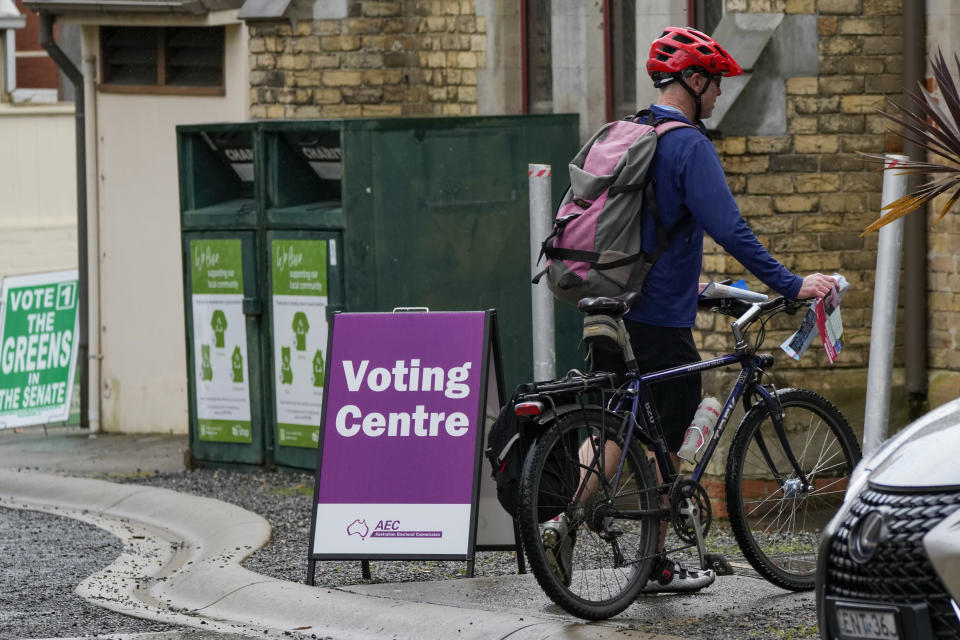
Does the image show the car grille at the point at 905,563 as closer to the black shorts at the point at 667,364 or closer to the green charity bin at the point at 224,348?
the black shorts at the point at 667,364

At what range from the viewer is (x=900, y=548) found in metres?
4.27

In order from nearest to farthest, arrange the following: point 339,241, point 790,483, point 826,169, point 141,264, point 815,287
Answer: point 815,287, point 790,483, point 826,169, point 339,241, point 141,264

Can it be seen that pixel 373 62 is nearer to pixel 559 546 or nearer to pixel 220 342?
pixel 220 342

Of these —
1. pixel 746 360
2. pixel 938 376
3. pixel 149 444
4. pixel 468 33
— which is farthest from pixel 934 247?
pixel 149 444

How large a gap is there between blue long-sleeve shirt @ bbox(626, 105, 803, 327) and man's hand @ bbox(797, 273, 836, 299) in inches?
1.0

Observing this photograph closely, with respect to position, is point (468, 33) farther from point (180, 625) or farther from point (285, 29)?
point (180, 625)

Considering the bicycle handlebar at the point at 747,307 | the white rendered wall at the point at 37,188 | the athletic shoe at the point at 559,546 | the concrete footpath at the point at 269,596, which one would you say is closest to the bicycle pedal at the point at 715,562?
the concrete footpath at the point at 269,596

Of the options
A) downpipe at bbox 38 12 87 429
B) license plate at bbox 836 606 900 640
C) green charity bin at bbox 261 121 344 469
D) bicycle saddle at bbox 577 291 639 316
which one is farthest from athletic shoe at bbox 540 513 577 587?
downpipe at bbox 38 12 87 429

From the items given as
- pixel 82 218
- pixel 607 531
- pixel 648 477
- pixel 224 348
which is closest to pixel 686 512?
pixel 648 477

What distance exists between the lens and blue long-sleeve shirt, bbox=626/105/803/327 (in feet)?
19.9

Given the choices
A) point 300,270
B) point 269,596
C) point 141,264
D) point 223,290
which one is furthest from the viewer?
point 141,264

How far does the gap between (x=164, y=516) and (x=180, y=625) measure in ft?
9.38

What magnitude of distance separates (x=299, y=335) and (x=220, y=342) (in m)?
0.78

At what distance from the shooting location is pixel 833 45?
9273mm
